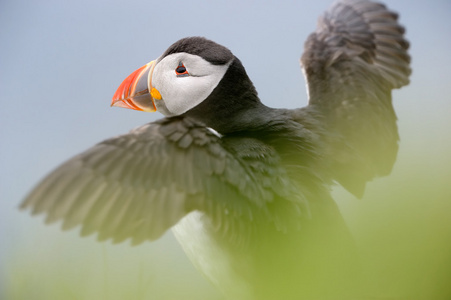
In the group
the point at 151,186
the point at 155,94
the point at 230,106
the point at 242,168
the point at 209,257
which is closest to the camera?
the point at 151,186

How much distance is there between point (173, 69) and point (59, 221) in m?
0.68

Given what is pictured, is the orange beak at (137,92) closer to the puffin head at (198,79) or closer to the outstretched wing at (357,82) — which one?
the puffin head at (198,79)

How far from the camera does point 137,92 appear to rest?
5.02 ft

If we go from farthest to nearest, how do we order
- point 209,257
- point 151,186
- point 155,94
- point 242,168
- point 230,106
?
point 155,94 < point 230,106 < point 209,257 < point 242,168 < point 151,186

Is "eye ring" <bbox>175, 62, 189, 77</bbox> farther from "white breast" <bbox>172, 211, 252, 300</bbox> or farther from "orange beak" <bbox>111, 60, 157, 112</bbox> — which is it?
"white breast" <bbox>172, 211, 252, 300</bbox>

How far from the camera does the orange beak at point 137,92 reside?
1.52 m

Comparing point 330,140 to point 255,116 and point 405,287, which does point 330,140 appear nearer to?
point 255,116

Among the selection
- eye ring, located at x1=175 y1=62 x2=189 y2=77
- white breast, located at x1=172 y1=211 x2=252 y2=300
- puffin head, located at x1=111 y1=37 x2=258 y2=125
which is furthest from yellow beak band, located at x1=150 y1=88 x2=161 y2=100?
white breast, located at x1=172 y1=211 x2=252 y2=300

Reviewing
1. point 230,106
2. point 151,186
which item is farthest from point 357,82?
point 151,186

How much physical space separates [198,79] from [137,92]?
26cm

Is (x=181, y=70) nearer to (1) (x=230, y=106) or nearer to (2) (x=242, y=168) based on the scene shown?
(1) (x=230, y=106)

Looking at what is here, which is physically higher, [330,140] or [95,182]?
[95,182]

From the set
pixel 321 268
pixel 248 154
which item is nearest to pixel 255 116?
pixel 248 154

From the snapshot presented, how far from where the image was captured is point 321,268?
37.0 inches
